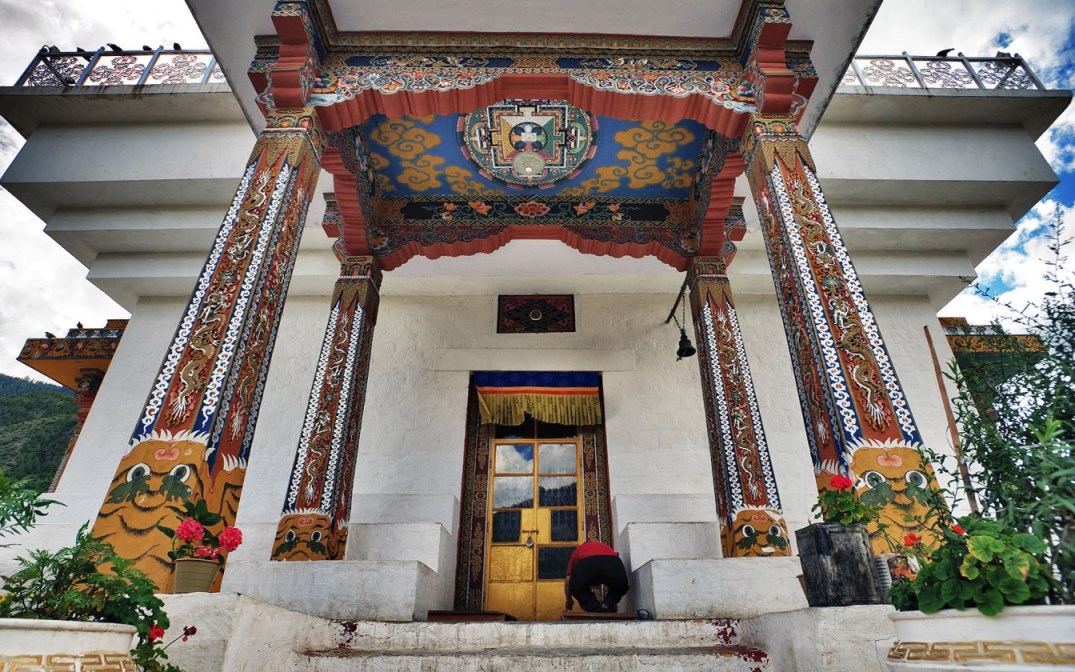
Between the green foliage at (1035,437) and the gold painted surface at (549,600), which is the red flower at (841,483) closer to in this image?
the green foliage at (1035,437)

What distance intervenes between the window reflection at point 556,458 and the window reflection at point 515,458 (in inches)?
4.7

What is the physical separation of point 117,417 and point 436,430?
3.71 m

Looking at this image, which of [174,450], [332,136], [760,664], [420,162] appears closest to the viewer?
[760,664]

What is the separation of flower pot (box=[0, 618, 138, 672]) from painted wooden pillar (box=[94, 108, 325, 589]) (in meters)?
0.99

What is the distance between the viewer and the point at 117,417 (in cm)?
683

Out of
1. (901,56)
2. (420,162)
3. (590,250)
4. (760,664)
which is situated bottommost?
(760,664)

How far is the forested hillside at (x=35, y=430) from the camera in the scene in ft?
40.1

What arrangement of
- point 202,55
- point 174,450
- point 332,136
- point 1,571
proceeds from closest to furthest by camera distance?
point 174,450 < point 1,571 < point 332,136 < point 202,55

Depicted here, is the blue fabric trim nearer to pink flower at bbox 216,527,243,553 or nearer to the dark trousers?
the dark trousers

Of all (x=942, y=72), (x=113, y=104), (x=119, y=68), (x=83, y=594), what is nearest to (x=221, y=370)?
(x=83, y=594)

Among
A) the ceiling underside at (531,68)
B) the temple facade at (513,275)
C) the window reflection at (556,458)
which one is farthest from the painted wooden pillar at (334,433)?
the window reflection at (556,458)

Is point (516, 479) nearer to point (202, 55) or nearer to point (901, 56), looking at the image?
point (202, 55)

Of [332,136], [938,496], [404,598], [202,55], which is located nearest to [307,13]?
[332,136]

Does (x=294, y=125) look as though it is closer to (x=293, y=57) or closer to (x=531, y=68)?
(x=293, y=57)
